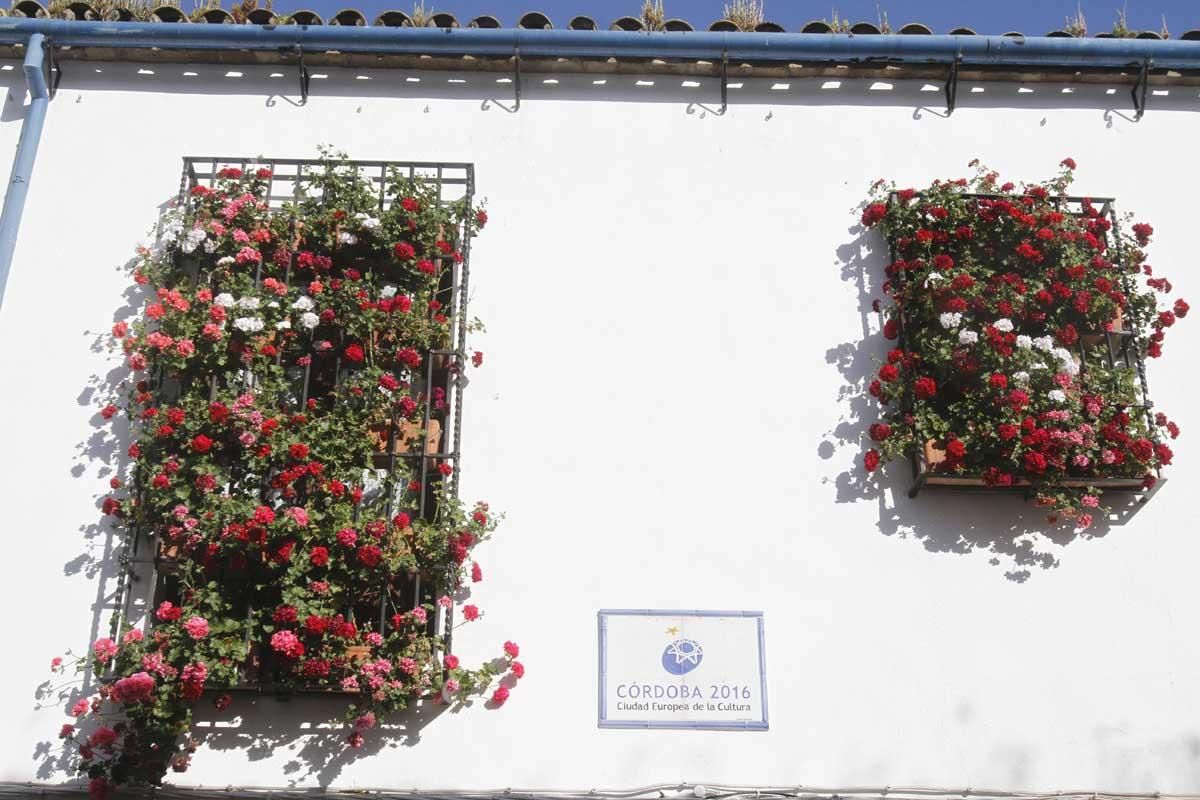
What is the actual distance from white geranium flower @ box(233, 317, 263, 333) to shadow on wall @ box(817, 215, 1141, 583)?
117 inches

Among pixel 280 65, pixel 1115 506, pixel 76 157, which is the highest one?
pixel 280 65

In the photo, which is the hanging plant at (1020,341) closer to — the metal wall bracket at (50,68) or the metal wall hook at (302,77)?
the metal wall hook at (302,77)

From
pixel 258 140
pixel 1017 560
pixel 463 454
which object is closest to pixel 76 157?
pixel 258 140

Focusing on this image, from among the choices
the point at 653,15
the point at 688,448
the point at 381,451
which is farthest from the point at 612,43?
the point at 381,451

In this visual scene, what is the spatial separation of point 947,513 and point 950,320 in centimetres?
100

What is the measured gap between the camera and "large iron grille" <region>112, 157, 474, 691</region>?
18.9ft

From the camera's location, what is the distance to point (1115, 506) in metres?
6.25

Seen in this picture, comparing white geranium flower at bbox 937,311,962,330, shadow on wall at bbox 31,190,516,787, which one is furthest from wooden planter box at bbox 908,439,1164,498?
shadow on wall at bbox 31,190,516,787

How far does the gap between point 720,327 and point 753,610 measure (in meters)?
1.61

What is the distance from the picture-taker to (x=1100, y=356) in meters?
6.46

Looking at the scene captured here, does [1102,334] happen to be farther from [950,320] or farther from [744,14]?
[744,14]

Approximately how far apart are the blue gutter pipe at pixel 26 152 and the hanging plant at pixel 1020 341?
4.78m

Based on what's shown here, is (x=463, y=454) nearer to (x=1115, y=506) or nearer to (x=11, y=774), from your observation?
(x=11, y=774)

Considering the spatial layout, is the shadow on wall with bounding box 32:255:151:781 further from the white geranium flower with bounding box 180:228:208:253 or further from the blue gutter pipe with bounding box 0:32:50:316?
the blue gutter pipe with bounding box 0:32:50:316
